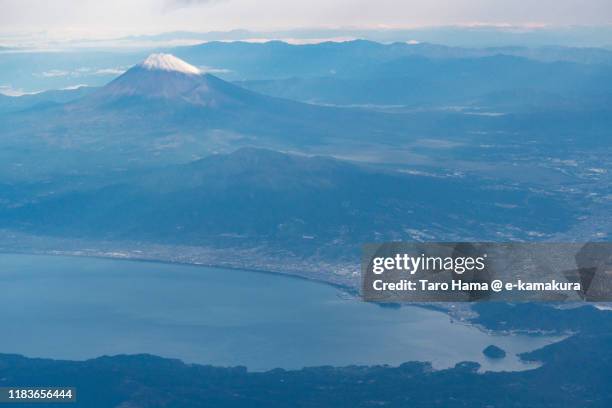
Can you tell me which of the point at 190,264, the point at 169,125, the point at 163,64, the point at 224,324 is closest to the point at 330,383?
the point at 224,324

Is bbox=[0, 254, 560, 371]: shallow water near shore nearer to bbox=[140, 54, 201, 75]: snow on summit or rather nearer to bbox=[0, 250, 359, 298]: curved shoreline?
bbox=[0, 250, 359, 298]: curved shoreline

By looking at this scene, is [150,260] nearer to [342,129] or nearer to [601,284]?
[601,284]

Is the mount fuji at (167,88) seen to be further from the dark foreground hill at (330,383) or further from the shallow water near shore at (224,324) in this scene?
the dark foreground hill at (330,383)

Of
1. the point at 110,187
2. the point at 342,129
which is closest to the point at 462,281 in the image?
the point at 110,187

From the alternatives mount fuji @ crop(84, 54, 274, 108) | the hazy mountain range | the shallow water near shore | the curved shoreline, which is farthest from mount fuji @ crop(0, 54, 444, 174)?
the shallow water near shore

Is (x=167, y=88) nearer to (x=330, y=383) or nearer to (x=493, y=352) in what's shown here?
(x=493, y=352)

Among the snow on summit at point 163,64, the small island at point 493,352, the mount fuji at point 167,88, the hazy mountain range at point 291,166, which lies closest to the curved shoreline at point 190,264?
the hazy mountain range at point 291,166

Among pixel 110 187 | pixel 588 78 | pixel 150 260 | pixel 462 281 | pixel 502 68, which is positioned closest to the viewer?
pixel 462 281
